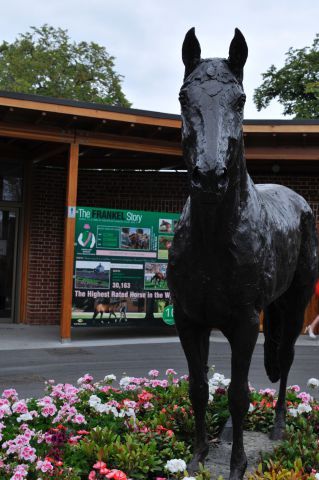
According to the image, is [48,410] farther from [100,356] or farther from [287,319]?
[100,356]

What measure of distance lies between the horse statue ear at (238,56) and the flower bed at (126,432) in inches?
76.3

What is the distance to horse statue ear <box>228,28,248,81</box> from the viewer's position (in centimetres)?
244

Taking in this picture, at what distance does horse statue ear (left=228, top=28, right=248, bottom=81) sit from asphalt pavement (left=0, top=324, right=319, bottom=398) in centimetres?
452

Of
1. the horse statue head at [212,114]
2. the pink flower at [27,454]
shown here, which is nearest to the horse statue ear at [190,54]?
the horse statue head at [212,114]

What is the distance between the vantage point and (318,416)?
4125 millimetres

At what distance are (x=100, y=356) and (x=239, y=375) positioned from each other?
5.99 m

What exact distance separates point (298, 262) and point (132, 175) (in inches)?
354

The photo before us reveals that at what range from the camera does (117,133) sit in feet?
33.0

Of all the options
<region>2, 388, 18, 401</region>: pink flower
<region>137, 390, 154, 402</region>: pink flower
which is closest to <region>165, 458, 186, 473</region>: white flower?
<region>137, 390, 154, 402</region>: pink flower

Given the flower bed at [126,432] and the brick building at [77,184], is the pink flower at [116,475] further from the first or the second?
the brick building at [77,184]

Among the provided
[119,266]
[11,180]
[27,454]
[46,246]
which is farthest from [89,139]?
[27,454]

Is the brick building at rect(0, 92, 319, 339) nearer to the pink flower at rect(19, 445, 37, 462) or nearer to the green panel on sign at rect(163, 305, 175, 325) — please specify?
the green panel on sign at rect(163, 305, 175, 325)

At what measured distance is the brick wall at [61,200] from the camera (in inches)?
472

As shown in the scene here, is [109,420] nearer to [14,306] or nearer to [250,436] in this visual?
[250,436]
